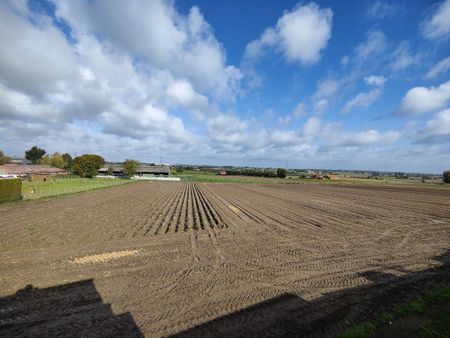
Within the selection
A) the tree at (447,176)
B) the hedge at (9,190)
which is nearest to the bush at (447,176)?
the tree at (447,176)

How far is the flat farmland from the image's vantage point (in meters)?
6.14

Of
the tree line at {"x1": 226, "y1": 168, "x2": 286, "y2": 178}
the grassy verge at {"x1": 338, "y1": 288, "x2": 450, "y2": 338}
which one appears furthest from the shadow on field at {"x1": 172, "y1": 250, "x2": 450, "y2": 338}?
the tree line at {"x1": 226, "y1": 168, "x2": 286, "y2": 178}

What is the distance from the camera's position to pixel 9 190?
27.7 m

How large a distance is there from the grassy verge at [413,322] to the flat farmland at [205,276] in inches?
17.2

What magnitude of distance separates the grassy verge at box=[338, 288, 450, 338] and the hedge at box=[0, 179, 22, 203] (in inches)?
1266

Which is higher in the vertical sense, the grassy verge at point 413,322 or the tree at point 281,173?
the tree at point 281,173

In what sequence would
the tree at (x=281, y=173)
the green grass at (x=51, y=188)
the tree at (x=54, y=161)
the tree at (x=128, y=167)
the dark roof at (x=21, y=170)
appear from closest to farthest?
the green grass at (x=51, y=188) → the dark roof at (x=21, y=170) → the tree at (x=128, y=167) → the tree at (x=281, y=173) → the tree at (x=54, y=161)

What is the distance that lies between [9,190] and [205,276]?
2818 centimetres

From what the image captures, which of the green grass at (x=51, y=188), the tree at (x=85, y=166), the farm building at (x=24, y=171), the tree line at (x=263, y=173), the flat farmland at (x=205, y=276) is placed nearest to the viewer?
the flat farmland at (x=205, y=276)

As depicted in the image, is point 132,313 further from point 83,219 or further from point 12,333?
point 83,219

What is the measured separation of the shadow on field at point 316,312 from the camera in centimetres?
576

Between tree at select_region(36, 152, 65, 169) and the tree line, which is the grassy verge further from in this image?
tree at select_region(36, 152, 65, 169)

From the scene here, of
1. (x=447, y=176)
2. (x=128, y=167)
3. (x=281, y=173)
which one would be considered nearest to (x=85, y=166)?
(x=128, y=167)

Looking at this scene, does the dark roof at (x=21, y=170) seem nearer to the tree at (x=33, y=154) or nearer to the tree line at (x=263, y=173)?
the tree at (x=33, y=154)
